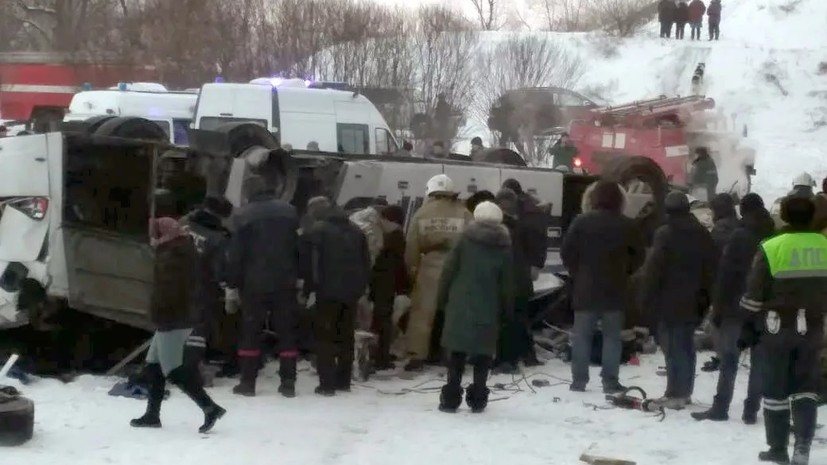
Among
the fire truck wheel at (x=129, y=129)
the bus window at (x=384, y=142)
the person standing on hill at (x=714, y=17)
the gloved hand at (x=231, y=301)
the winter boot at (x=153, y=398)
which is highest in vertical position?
the person standing on hill at (x=714, y=17)

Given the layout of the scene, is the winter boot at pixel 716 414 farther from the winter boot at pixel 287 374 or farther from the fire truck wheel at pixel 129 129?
the fire truck wheel at pixel 129 129

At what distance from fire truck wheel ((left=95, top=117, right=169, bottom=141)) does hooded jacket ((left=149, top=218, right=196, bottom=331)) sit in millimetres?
4008

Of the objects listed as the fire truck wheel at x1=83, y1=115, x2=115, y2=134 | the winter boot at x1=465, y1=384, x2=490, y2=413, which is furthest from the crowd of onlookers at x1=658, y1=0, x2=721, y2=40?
the winter boot at x1=465, y1=384, x2=490, y2=413

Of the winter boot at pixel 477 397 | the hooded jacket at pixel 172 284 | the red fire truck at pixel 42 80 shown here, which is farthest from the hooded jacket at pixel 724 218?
the red fire truck at pixel 42 80

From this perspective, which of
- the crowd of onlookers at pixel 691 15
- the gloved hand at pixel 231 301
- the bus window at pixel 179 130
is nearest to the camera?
the gloved hand at pixel 231 301

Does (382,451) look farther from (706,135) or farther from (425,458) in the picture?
(706,135)

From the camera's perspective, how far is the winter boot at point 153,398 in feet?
28.6

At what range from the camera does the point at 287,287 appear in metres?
10.2

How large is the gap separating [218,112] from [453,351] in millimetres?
9308

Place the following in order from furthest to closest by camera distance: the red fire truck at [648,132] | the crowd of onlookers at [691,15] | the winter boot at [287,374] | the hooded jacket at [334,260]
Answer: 1. the crowd of onlookers at [691,15]
2. the red fire truck at [648,132]
3. the hooded jacket at [334,260]
4. the winter boot at [287,374]

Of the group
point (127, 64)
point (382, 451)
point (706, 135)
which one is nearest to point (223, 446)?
point (382, 451)

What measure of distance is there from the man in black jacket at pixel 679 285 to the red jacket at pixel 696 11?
36.3m

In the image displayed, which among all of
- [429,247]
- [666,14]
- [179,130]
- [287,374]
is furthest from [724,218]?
[666,14]

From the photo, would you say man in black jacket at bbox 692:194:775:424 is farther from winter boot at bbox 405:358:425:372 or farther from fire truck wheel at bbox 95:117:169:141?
fire truck wheel at bbox 95:117:169:141
